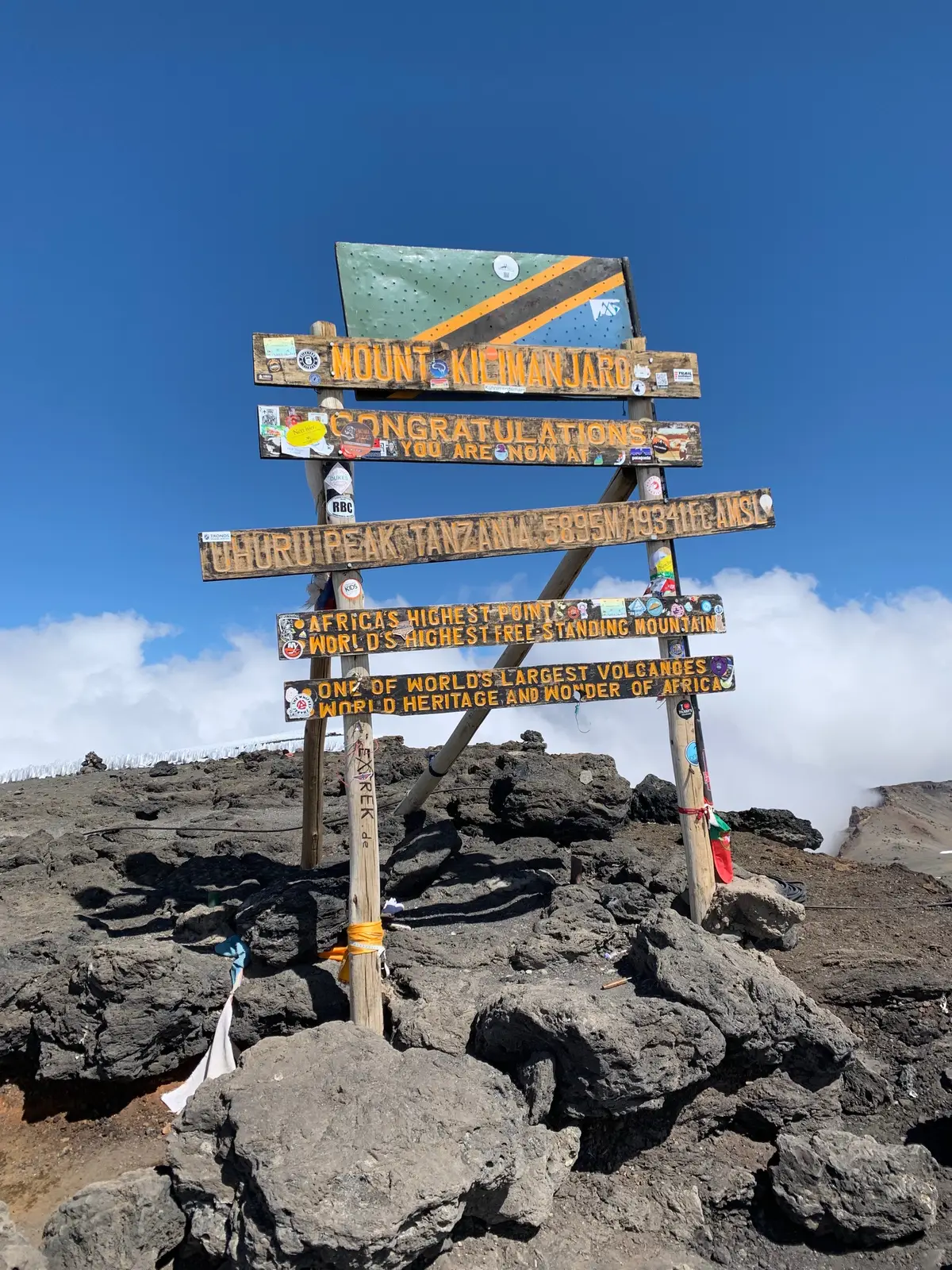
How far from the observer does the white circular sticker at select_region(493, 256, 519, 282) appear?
6.29 meters

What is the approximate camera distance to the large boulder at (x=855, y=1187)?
3.83 meters

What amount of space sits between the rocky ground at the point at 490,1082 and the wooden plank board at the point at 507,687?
1.58 m

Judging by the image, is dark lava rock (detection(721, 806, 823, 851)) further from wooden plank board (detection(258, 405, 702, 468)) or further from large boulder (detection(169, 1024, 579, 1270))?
large boulder (detection(169, 1024, 579, 1270))

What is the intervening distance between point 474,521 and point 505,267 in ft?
7.54

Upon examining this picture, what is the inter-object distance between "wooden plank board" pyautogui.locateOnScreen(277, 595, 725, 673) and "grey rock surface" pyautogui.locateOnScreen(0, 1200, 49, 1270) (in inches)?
127

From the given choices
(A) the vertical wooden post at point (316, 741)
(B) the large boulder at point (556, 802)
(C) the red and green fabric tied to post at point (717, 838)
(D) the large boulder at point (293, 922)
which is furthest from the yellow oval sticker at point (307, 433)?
(B) the large boulder at point (556, 802)

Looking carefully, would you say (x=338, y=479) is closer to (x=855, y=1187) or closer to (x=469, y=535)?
(x=469, y=535)

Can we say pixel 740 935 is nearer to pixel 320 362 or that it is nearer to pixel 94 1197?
pixel 94 1197

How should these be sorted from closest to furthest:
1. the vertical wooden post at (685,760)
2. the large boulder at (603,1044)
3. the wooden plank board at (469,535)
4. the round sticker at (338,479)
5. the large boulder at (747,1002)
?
the large boulder at (603,1044) → the large boulder at (747,1002) → the wooden plank board at (469,535) → the round sticker at (338,479) → the vertical wooden post at (685,760)

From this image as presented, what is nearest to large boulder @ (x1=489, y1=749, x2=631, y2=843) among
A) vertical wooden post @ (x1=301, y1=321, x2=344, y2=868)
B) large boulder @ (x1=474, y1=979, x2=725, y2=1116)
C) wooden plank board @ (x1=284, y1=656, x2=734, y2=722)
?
vertical wooden post @ (x1=301, y1=321, x2=344, y2=868)

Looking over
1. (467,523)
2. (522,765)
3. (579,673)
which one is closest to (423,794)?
(522,765)

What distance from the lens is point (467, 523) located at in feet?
19.1

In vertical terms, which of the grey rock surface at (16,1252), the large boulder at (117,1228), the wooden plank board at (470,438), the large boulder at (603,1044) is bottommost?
the large boulder at (117,1228)

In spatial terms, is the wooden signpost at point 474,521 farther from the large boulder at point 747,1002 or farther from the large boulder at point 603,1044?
the large boulder at point 747,1002
